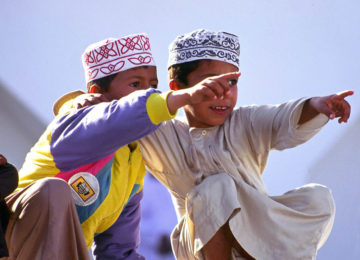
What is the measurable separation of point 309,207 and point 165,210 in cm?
111

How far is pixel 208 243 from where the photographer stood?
A: 80.4 inches

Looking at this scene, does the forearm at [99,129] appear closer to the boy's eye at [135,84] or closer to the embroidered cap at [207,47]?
the boy's eye at [135,84]

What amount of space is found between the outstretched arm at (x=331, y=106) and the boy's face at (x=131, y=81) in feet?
1.74

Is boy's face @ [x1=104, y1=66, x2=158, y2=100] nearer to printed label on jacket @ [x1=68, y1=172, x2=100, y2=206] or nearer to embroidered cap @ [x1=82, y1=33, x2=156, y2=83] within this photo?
embroidered cap @ [x1=82, y1=33, x2=156, y2=83]

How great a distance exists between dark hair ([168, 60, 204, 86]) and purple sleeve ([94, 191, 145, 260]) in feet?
1.35

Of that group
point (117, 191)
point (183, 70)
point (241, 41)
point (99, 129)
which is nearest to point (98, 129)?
point (99, 129)

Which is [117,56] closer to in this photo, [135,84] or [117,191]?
[135,84]

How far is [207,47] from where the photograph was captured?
2.33m

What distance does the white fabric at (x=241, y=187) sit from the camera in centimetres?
206

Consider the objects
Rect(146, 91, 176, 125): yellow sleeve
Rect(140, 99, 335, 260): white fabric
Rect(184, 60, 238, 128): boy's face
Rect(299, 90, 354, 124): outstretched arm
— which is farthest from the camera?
Rect(184, 60, 238, 128): boy's face

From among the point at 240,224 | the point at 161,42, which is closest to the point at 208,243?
the point at 240,224

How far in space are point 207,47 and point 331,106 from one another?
51 centimetres

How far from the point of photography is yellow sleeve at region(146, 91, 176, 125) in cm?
178

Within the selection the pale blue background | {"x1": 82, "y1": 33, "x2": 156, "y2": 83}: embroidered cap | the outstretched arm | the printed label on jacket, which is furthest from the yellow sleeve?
the pale blue background
